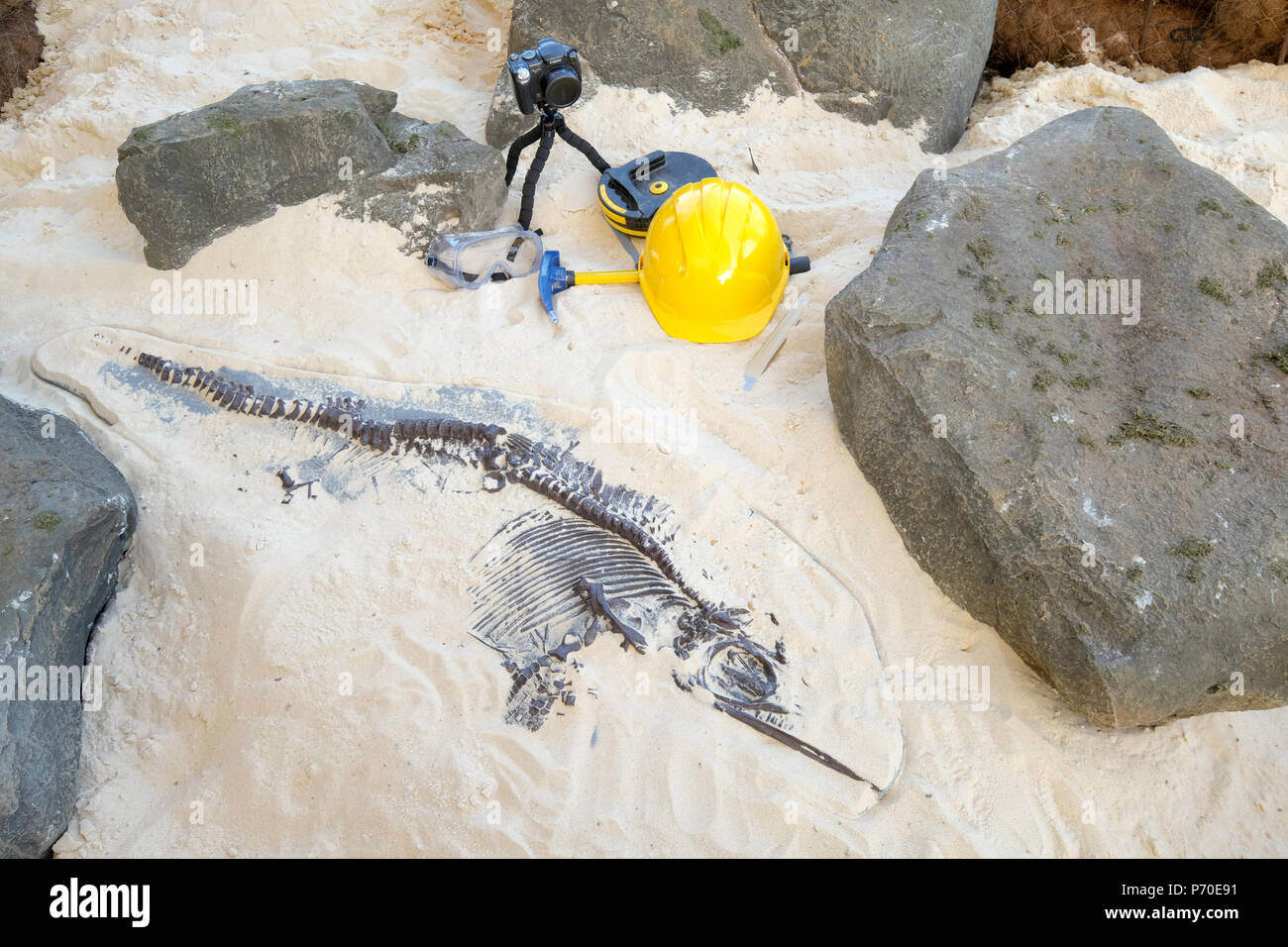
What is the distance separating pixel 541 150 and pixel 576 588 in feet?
6.71

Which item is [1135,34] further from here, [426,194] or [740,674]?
[740,674]

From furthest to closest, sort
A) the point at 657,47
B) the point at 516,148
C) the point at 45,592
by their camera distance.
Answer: the point at 657,47 → the point at 516,148 → the point at 45,592

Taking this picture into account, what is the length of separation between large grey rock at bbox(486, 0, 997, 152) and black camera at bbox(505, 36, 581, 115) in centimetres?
70

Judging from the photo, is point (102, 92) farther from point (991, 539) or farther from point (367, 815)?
point (991, 539)

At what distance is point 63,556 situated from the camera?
10.1ft

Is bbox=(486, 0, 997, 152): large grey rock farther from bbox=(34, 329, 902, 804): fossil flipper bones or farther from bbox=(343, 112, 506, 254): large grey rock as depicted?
bbox=(34, 329, 902, 804): fossil flipper bones

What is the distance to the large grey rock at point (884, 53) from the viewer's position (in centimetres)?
491

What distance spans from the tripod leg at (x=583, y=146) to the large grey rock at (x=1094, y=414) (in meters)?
1.39

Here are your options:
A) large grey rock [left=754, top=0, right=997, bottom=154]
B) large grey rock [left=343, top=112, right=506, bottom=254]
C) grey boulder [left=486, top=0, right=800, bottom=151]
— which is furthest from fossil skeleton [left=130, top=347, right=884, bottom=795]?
large grey rock [left=754, top=0, right=997, bottom=154]

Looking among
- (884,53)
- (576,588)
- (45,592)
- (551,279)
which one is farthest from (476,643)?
(884,53)

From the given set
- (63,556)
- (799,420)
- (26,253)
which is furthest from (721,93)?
(63,556)

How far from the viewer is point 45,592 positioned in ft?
9.84

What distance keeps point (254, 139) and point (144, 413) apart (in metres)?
1.22

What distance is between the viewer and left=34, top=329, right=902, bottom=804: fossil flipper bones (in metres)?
3.07
